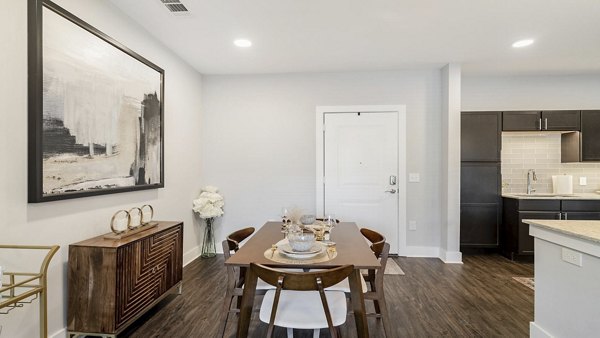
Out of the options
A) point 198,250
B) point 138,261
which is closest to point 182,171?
point 198,250

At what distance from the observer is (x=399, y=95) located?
172 inches

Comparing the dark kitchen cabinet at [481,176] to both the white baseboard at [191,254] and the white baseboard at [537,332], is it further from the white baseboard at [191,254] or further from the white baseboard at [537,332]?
the white baseboard at [191,254]

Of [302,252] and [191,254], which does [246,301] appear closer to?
[302,252]

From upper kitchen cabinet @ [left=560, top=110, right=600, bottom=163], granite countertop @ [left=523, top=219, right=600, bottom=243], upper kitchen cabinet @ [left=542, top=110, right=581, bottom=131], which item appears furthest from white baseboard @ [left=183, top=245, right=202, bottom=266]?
upper kitchen cabinet @ [left=560, top=110, right=600, bottom=163]

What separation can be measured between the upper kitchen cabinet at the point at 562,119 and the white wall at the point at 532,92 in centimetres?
34

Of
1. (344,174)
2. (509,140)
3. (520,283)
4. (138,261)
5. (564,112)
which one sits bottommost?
(520,283)

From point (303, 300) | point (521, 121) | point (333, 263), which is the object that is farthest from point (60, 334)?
point (521, 121)

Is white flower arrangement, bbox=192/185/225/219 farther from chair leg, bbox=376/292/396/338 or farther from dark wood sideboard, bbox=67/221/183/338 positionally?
chair leg, bbox=376/292/396/338

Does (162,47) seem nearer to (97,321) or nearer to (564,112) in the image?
(97,321)

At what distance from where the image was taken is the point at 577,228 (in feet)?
6.21

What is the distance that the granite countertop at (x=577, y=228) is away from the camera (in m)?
1.71

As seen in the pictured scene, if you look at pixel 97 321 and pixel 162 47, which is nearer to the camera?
pixel 97 321

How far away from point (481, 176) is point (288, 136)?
2798 millimetres

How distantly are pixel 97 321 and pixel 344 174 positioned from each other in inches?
129
